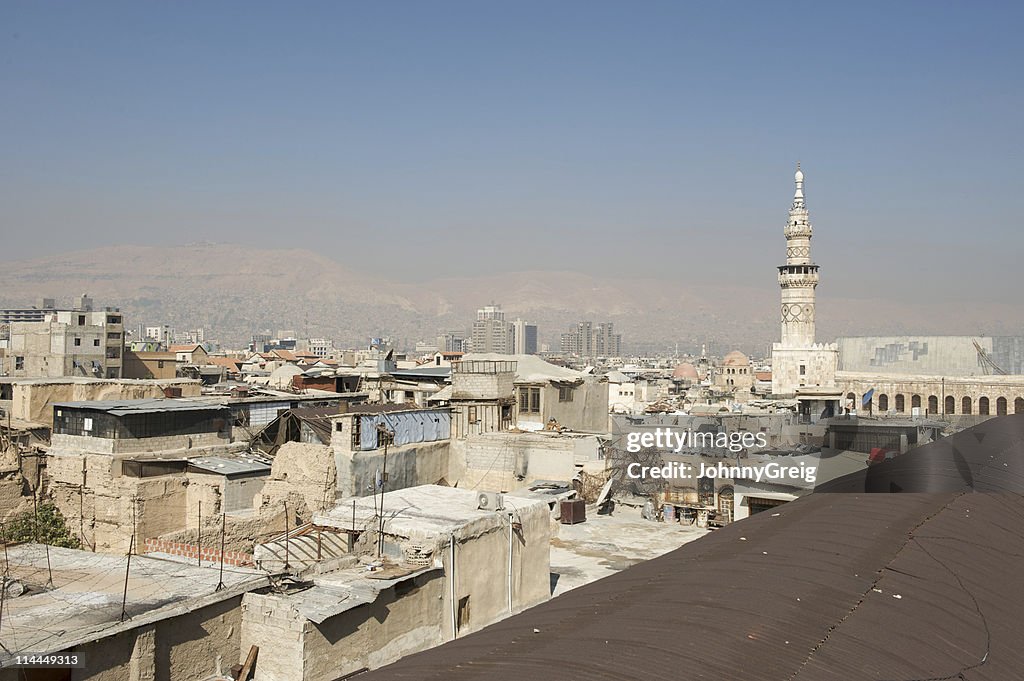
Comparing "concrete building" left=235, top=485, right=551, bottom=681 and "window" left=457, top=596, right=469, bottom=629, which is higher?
"concrete building" left=235, top=485, right=551, bottom=681

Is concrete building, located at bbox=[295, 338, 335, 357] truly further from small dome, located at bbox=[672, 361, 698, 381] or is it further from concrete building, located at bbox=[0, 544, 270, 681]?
concrete building, located at bbox=[0, 544, 270, 681]

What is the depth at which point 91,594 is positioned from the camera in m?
10.1

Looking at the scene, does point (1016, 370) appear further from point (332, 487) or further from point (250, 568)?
point (250, 568)

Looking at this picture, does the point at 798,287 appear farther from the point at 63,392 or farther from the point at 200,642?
the point at 200,642

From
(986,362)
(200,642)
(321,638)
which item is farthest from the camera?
(986,362)

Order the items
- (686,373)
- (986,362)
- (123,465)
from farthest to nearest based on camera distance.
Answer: (686,373) < (986,362) < (123,465)

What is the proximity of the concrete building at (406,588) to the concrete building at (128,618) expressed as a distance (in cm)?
40

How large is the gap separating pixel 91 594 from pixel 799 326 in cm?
5382

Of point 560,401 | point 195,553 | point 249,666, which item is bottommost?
point 249,666

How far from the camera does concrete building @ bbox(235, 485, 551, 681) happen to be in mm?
10023

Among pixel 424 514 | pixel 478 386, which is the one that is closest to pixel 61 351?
pixel 478 386

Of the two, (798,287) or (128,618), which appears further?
(798,287)

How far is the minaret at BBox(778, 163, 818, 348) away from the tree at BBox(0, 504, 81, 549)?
48.2m

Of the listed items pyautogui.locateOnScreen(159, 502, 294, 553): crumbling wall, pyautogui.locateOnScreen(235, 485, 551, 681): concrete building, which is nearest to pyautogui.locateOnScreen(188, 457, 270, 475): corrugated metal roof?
pyautogui.locateOnScreen(159, 502, 294, 553): crumbling wall
